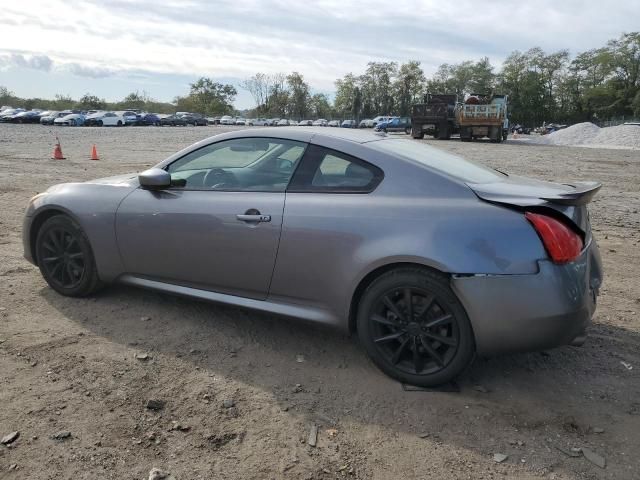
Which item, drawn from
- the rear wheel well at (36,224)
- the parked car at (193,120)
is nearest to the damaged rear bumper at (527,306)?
the rear wheel well at (36,224)

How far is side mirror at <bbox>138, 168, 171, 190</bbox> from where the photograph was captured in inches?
153

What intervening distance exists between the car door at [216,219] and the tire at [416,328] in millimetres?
751

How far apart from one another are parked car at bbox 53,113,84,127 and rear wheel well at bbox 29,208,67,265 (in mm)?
49747

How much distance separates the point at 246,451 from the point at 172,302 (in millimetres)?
2002

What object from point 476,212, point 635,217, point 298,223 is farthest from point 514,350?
point 635,217

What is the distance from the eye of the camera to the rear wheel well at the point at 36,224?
174 inches

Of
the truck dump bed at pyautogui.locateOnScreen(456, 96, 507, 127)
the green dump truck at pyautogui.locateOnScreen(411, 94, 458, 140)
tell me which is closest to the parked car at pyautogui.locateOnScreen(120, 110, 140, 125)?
the green dump truck at pyautogui.locateOnScreen(411, 94, 458, 140)

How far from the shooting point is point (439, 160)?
3.64 meters

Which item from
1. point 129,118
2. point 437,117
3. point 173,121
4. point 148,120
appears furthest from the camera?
point 173,121

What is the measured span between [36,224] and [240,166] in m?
1.84

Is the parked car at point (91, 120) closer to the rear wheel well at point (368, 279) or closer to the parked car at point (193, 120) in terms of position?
the parked car at point (193, 120)

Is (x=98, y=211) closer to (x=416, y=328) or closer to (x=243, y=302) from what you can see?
(x=243, y=302)

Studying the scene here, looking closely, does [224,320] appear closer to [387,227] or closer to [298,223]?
[298,223]

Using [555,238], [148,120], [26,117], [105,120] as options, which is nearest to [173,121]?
[148,120]
